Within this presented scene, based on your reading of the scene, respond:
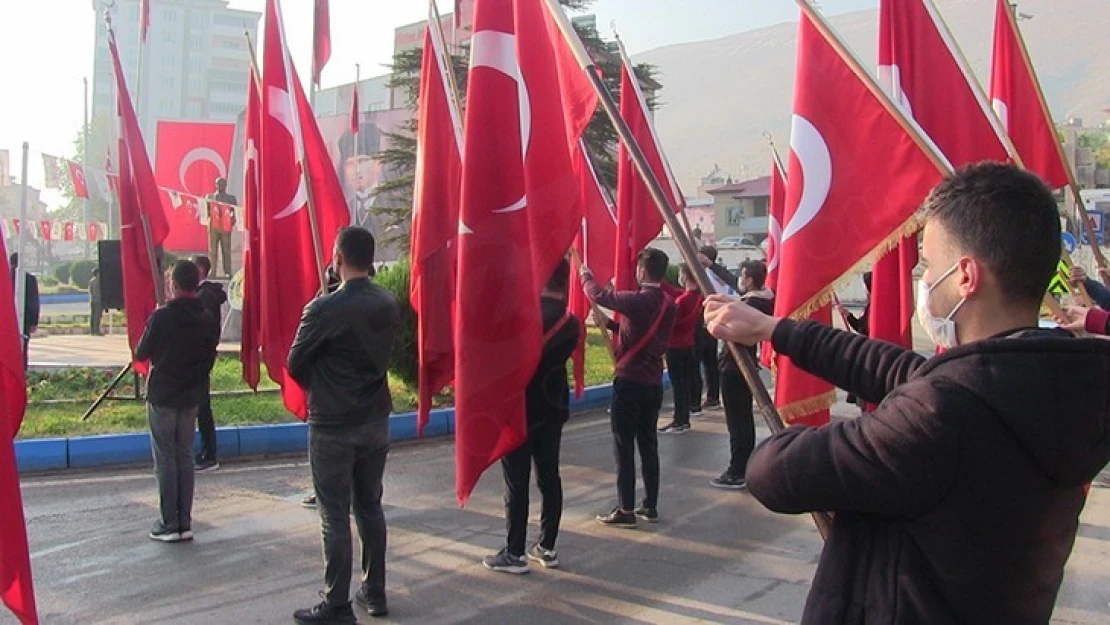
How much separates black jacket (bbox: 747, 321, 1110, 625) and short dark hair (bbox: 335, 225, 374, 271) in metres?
3.55

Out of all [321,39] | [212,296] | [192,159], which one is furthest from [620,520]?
[192,159]

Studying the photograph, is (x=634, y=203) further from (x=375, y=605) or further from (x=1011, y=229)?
(x=1011, y=229)

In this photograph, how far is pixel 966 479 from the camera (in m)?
1.73

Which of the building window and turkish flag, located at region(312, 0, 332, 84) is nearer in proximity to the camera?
turkish flag, located at region(312, 0, 332, 84)

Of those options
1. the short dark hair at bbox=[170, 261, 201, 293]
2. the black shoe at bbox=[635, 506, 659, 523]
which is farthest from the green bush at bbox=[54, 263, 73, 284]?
the black shoe at bbox=[635, 506, 659, 523]

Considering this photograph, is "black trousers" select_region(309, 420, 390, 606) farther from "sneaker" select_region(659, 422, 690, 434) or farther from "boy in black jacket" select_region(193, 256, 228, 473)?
"sneaker" select_region(659, 422, 690, 434)

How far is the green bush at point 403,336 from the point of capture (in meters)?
11.2

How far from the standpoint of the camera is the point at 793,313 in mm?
3701

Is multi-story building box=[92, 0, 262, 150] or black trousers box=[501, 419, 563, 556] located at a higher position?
multi-story building box=[92, 0, 262, 150]

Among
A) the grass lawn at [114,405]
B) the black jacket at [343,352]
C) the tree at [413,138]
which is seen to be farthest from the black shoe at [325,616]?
the tree at [413,138]

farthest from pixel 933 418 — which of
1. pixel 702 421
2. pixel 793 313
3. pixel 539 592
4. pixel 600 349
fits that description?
pixel 600 349

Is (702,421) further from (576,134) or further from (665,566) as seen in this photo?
(576,134)

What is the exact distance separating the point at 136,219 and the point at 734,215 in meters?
65.0

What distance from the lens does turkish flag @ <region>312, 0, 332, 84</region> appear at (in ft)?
43.3
